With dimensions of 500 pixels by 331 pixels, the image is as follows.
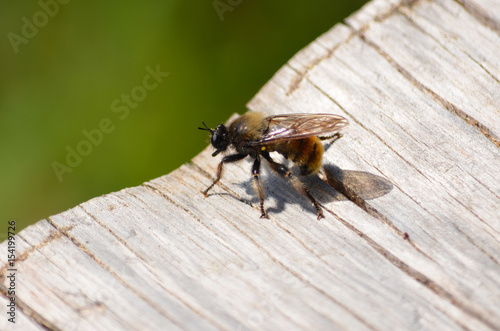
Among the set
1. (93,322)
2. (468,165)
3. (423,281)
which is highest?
(468,165)

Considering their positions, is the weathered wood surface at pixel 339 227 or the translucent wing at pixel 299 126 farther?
the translucent wing at pixel 299 126

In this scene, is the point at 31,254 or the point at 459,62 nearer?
the point at 31,254

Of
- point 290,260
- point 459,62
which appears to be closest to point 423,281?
point 290,260

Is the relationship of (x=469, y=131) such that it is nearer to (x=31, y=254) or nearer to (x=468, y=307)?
(x=468, y=307)

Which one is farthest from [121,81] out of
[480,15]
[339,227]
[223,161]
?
[339,227]

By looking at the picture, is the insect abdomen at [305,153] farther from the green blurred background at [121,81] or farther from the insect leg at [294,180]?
the green blurred background at [121,81]

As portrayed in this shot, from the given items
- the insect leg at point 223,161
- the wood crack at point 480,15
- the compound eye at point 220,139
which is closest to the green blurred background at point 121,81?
the compound eye at point 220,139

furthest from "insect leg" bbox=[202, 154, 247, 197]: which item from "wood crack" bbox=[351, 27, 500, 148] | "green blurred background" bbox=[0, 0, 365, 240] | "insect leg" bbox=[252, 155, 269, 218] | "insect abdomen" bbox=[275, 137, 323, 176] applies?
"green blurred background" bbox=[0, 0, 365, 240]
